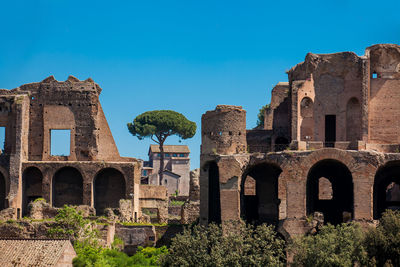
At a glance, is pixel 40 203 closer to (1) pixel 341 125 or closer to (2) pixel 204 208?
(2) pixel 204 208

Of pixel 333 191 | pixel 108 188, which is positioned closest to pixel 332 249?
pixel 333 191

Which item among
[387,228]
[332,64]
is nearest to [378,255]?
[387,228]

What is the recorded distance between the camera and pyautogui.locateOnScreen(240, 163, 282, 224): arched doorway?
49.2 meters

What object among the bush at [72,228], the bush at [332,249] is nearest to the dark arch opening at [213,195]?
the bush at [72,228]

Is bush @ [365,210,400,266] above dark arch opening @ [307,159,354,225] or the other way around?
the other way around

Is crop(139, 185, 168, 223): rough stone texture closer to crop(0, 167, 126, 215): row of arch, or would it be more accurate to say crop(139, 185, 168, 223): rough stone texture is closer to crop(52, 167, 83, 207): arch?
crop(0, 167, 126, 215): row of arch

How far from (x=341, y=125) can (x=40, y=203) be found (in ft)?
63.3

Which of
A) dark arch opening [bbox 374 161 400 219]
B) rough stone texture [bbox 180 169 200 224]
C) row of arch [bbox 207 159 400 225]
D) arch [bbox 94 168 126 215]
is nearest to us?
dark arch opening [bbox 374 161 400 219]

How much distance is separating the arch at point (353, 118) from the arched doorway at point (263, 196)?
4.88 metres

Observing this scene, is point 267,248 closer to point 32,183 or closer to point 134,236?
point 134,236

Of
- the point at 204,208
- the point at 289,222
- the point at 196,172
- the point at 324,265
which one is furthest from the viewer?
the point at 196,172

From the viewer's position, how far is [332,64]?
50125 millimetres

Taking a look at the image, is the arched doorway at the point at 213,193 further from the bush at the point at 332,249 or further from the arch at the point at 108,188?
the arch at the point at 108,188

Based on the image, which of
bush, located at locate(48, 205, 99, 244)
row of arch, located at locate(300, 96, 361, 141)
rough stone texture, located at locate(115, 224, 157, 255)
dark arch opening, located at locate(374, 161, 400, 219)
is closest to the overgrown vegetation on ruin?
bush, located at locate(48, 205, 99, 244)
